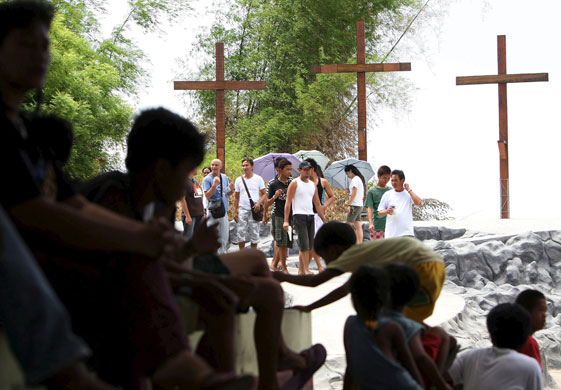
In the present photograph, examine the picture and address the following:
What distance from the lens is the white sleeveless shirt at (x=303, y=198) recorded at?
346 inches

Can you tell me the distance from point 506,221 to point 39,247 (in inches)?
504

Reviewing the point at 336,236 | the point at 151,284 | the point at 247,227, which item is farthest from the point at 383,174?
the point at 151,284

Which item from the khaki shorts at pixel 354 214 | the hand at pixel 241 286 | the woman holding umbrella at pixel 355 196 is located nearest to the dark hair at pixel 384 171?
the woman holding umbrella at pixel 355 196

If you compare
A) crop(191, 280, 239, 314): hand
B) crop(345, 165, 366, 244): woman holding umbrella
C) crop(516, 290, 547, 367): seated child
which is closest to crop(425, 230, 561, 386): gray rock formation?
crop(345, 165, 366, 244): woman holding umbrella

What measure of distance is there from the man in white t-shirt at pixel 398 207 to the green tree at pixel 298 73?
15895 millimetres

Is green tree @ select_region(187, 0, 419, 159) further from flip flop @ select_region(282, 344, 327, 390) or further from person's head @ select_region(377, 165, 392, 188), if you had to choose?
flip flop @ select_region(282, 344, 327, 390)

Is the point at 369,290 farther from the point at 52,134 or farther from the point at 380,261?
the point at 52,134

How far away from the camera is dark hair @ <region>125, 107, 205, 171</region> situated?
204cm

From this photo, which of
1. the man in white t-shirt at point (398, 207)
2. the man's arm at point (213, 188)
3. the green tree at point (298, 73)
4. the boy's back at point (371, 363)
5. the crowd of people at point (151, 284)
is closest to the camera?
the crowd of people at point (151, 284)

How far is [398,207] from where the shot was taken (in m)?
8.20

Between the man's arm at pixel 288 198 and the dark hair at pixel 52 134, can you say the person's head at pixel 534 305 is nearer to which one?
the dark hair at pixel 52 134

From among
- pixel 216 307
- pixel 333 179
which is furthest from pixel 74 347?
pixel 333 179

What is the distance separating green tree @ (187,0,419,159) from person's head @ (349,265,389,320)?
21.4 meters

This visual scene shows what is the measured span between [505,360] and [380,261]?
64 centimetres
